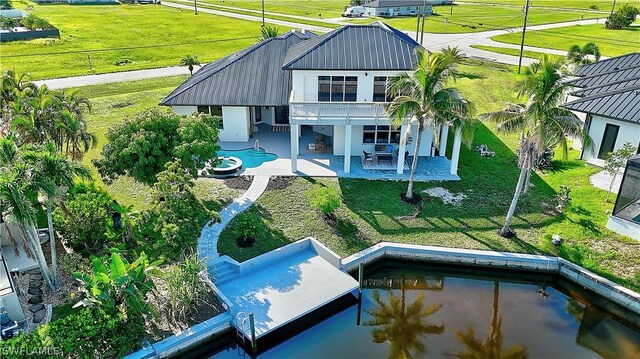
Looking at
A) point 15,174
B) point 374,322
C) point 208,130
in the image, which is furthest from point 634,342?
point 15,174

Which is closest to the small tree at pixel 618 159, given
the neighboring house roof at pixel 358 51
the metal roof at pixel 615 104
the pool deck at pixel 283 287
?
the metal roof at pixel 615 104

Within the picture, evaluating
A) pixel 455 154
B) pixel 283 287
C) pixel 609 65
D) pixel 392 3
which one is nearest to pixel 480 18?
pixel 392 3

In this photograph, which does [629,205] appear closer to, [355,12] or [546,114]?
[546,114]

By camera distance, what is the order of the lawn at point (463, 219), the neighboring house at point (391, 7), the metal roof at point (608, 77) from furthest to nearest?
the neighboring house at point (391, 7), the metal roof at point (608, 77), the lawn at point (463, 219)

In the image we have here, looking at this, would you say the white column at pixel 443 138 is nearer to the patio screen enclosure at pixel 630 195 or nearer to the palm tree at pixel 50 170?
the patio screen enclosure at pixel 630 195

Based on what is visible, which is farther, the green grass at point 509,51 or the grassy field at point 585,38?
the grassy field at point 585,38

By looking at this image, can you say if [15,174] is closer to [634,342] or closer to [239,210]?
[239,210]
